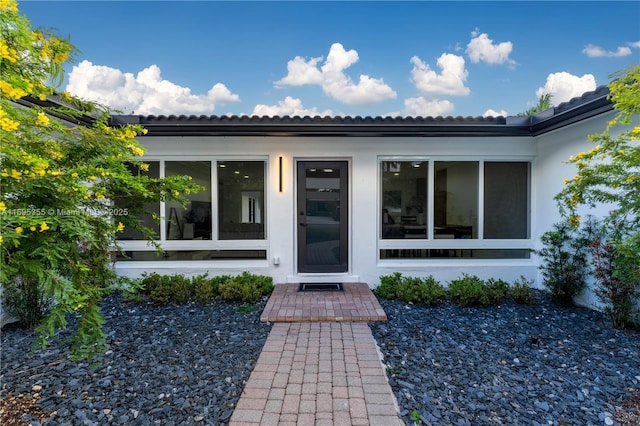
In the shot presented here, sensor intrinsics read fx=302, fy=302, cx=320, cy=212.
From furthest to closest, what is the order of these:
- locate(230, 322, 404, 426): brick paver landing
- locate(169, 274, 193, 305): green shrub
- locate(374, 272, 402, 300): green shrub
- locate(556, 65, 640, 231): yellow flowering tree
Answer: locate(374, 272, 402, 300): green shrub, locate(169, 274, 193, 305): green shrub, locate(556, 65, 640, 231): yellow flowering tree, locate(230, 322, 404, 426): brick paver landing

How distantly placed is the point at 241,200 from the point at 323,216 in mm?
1787

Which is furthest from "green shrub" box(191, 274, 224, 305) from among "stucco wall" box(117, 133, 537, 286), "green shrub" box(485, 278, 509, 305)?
"green shrub" box(485, 278, 509, 305)

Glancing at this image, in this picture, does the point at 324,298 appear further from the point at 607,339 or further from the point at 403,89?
the point at 403,89

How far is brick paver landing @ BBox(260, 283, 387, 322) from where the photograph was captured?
451 cm

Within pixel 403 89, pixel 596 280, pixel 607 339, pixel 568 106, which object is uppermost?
pixel 403 89

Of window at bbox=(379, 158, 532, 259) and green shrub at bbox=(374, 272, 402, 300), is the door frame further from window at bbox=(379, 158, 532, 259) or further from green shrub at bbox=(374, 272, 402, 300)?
green shrub at bbox=(374, 272, 402, 300)

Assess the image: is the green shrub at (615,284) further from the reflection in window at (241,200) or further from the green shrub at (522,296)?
the reflection in window at (241,200)

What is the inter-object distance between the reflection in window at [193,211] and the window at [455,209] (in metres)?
3.71

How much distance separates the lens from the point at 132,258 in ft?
20.8

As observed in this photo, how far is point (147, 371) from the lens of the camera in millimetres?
3139

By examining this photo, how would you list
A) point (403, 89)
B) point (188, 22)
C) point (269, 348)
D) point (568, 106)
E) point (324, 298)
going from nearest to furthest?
point (269, 348)
point (568, 106)
point (324, 298)
point (188, 22)
point (403, 89)

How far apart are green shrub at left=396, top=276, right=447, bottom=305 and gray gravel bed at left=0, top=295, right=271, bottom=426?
2.58m

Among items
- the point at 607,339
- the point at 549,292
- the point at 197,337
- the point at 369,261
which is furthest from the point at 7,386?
the point at 549,292

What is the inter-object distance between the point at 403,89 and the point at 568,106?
701 centimetres
